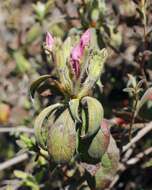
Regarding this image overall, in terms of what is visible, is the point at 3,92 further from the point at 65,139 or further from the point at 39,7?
the point at 65,139

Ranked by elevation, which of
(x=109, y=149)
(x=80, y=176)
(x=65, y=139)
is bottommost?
(x=80, y=176)

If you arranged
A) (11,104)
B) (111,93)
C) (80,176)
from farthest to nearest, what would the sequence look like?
(11,104) < (111,93) < (80,176)

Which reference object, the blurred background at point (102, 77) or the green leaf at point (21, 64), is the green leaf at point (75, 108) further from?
the green leaf at point (21, 64)

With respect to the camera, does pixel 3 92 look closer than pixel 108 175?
No

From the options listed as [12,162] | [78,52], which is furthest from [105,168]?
[12,162]

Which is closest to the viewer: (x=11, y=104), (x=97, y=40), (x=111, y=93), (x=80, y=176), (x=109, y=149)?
(x=109, y=149)

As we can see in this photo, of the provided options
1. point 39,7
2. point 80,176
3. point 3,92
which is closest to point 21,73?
point 3,92

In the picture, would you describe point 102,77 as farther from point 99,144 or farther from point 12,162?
point 99,144
